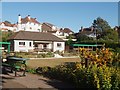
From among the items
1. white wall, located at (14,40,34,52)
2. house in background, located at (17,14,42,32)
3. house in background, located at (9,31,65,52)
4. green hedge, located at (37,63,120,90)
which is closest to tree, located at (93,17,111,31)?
house in background, located at (17,14,42,32)

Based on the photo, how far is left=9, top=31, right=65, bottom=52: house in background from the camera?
175ft

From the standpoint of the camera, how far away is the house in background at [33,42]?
53.3 meters

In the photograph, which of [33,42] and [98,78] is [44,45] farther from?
[98,78]

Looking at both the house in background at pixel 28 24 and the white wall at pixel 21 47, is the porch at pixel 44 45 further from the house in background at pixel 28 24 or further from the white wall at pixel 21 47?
the house in background at pixel 28 24

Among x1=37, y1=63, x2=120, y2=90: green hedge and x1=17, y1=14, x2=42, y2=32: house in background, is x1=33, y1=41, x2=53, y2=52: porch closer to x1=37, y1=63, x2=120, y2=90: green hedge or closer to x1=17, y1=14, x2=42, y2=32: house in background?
x1=17, y1=14, x2=42, y2=32: house in background

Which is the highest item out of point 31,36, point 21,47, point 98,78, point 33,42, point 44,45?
point 31,36

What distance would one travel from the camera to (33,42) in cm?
5597

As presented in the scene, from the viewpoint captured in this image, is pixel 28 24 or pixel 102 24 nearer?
pixel 28 24

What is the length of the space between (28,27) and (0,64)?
79.2 metres

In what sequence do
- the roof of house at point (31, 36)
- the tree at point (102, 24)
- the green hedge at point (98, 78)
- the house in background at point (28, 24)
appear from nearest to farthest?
1. the green hedge at point (98, 78)
2. the roof of house at point (31, 36)
3. the house in background at point (28, 24)
4. the tree at point (102, 24)

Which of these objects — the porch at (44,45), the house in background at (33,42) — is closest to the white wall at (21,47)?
the house in background at (33,42)

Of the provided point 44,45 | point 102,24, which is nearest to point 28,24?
point 102,24

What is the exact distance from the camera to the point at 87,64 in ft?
37.9

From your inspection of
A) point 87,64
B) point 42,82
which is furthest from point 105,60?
point 42,82
